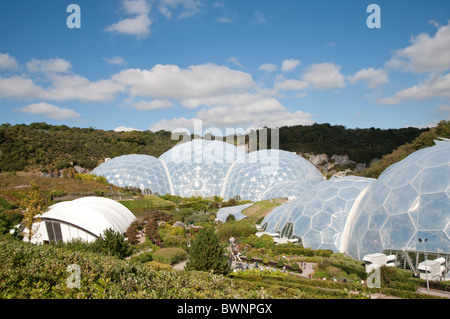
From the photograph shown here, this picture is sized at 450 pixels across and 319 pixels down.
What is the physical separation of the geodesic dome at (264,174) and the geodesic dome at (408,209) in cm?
1602

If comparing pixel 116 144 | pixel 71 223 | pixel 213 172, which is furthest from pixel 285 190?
pixel 116 144

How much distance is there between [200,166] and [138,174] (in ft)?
25.3

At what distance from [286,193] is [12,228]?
75.6 ft

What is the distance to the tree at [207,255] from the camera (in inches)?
465

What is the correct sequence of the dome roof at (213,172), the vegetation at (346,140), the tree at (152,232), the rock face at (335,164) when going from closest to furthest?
1. the tree at (152,232)
2. the dome roof at (213,172)
3. the rock face at (335,164)
4. the vegetation at (346,140)

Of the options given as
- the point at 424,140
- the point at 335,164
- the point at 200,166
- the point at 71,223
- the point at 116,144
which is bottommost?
the point at 71,223

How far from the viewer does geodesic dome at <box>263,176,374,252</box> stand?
17.0 meters

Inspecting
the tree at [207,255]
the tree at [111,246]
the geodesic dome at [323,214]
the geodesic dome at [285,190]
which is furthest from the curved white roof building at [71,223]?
the geodesic dome at [285,190]

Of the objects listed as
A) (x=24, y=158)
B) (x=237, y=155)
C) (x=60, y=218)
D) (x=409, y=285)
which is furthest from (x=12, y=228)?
(x=24, y=158)

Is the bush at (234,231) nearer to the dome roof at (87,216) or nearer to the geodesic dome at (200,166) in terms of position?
the dome roof at (87,216)

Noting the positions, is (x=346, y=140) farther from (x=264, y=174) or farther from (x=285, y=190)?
(x=285, y=190)

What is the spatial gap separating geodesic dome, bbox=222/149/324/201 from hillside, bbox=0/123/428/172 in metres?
32.0

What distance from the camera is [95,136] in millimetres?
72062

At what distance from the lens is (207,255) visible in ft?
39.3
